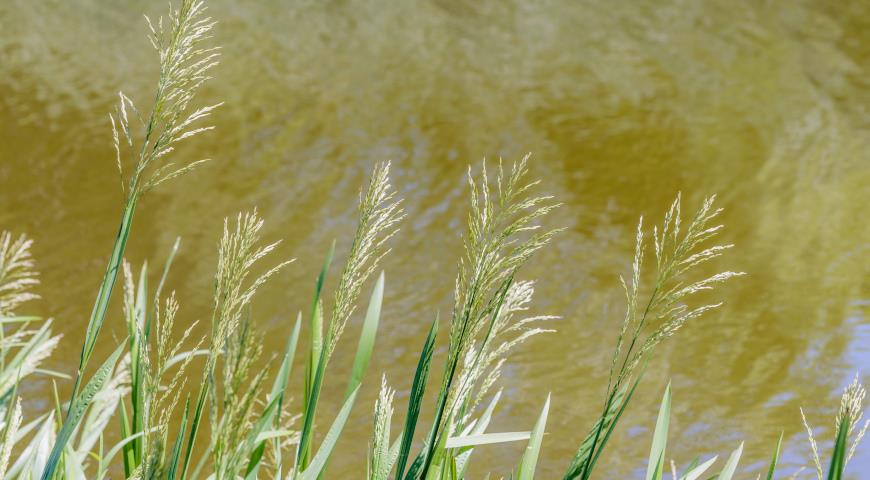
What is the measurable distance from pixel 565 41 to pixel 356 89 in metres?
1.70

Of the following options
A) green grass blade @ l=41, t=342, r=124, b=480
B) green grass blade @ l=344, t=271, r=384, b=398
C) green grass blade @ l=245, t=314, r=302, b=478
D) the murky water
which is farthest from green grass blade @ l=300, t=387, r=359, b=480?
the murky water

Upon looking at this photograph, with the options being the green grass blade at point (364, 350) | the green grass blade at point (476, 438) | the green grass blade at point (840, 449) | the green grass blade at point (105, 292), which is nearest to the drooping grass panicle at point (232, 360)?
the green grass blade at point (105, 292)

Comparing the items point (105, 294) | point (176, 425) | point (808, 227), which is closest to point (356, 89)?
point (808, 227)

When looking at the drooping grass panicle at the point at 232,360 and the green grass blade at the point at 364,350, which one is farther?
the green grass blade at the point at 364,350

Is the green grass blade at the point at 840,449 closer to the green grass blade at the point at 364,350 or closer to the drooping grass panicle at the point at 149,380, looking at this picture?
the green grass blade at the point at 364,350

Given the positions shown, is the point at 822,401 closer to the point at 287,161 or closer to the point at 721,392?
the point at 721,392

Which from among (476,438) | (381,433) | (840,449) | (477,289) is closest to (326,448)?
(381,433)

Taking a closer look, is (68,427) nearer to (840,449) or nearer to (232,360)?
(232,360)

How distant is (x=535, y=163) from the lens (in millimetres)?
5008

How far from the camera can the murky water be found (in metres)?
3.34

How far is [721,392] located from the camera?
326 cm

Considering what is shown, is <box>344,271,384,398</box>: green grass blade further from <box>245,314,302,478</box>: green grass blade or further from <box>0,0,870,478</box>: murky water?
<box>0,0,870,478</box>: murky water

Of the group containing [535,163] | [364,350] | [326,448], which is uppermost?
[535,163]

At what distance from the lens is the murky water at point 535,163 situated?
334 cm
